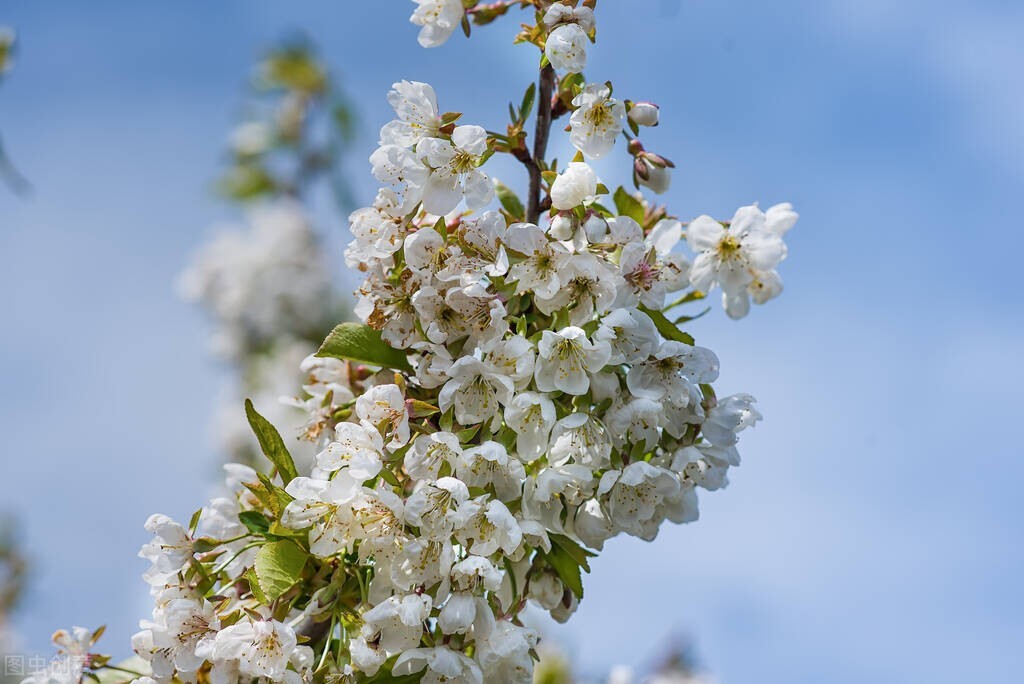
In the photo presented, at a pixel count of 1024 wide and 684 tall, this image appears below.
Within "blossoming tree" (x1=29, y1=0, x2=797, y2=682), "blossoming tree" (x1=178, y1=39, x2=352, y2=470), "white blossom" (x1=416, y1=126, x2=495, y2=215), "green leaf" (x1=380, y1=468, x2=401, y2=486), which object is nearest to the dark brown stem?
"blossoming tree" (x1=29, y1=0, x2=797, y2=682)

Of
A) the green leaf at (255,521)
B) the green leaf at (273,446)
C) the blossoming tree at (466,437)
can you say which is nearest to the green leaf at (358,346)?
the blossoming tree at (466,437)

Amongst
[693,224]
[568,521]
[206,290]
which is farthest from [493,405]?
[206,290]

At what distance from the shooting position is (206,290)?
6.79 meters

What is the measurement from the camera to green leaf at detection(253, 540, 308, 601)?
136 cm

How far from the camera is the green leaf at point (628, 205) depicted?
1.65 metres

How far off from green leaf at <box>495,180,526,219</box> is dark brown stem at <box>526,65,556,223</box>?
79 mm

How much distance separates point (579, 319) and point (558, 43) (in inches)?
16.8

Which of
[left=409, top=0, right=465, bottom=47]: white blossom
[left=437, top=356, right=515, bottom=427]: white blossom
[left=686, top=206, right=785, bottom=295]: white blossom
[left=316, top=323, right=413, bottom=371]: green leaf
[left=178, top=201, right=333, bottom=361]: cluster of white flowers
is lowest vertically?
[left=437, top=356, right=515, bottom=427]: white blossom

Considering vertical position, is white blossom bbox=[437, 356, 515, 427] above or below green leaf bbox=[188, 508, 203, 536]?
above

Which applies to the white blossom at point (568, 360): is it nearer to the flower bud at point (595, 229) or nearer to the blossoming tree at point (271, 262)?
the flower bud at point (595, 229)

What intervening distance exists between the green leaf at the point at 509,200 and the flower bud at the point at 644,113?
0.87 feet

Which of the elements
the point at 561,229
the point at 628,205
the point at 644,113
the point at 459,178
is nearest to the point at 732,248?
the point at 628,205

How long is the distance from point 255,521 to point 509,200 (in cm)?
71

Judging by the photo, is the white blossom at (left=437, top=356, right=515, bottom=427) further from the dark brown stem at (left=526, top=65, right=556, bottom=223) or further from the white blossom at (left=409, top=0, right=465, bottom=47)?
the white blossom at (left=409, top=0, right=465, bottom=47)
